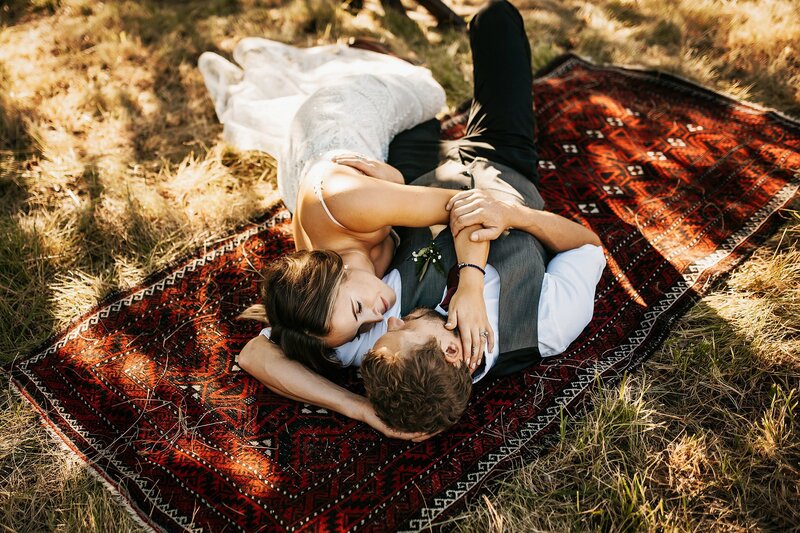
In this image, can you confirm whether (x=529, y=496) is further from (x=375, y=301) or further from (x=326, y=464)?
(x=375, y=301)

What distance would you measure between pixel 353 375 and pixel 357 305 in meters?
0.59

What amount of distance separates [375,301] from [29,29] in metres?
5.64

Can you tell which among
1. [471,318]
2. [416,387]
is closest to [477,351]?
[471,318]

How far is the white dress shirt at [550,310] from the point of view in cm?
272

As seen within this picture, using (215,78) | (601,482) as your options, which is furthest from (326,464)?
(215,78)

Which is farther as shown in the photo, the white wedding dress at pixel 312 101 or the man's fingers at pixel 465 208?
the white wedding dress at pixel 312 101

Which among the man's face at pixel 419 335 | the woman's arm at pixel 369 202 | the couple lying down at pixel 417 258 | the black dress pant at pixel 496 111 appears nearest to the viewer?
the man's face at pixel 419 335

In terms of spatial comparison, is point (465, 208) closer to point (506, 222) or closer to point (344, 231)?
point (506, 222)

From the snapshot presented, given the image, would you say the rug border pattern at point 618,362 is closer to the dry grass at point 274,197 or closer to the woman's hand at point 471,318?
the dry grass at point 274,197

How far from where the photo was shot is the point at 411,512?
236 centimetres

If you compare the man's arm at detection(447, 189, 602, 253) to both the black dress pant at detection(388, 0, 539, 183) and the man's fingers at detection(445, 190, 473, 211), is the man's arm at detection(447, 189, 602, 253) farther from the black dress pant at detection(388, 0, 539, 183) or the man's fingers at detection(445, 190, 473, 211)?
the black dress pant at detection(388, 0, 539, 183)

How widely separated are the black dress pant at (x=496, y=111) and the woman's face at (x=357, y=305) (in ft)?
3.68

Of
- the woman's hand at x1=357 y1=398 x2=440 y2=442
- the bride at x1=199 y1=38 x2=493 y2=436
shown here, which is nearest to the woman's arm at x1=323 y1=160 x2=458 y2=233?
the bride at x1=199 y1=38 x2=493 y2=436

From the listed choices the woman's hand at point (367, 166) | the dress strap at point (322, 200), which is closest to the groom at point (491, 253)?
the woman's hand at point (367, 166)
